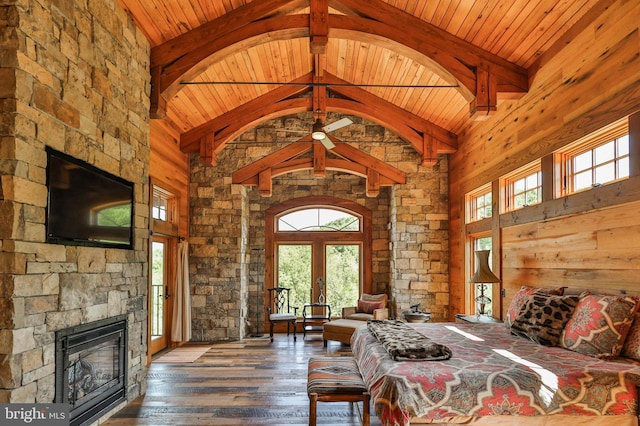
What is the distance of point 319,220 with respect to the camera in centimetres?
948

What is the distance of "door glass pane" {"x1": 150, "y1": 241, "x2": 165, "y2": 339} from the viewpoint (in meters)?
6.81

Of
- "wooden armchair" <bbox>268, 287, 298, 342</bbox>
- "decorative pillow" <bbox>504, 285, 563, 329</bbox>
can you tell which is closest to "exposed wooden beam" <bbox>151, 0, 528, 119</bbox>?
"decorative pillow" <bbox>504, 285, 563, 329</bbox>

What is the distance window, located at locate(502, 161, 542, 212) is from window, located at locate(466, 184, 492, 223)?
1.91 ft

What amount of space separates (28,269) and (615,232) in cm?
434

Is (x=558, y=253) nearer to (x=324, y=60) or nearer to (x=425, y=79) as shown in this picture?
(x=425, y=79)

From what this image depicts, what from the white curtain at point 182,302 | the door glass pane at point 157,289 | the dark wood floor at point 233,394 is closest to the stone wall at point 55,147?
the dark wood floor at point 233,394

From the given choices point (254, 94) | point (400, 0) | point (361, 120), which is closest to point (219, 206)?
point (254, 94)

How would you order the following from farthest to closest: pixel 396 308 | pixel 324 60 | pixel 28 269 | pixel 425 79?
1. pixel 396 308
2. pixel 324 60
3. pixel 425 79
4. pixel 28 269

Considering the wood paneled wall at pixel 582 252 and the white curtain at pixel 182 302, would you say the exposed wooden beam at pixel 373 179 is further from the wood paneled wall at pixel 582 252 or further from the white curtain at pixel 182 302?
the white curtain at pixel 182 302

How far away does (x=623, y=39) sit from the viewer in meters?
3.51

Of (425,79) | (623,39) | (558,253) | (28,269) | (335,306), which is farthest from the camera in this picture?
(335,306)

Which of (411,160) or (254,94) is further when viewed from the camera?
(411,160)

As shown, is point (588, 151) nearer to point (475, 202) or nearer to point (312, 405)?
point (475, 202)

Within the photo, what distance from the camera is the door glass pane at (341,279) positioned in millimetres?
9367
